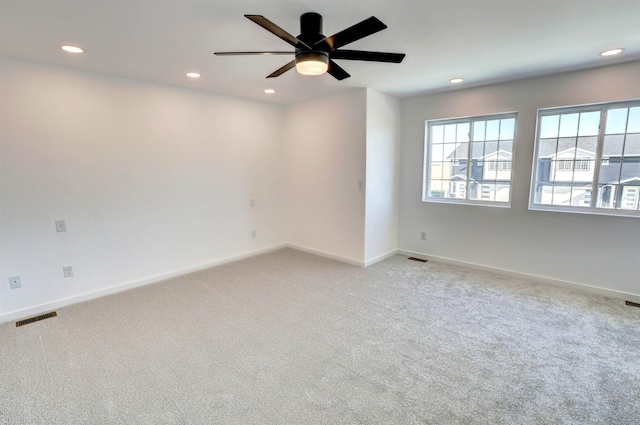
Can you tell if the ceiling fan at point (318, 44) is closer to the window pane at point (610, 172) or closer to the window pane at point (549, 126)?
the window pane at point (549, 126)

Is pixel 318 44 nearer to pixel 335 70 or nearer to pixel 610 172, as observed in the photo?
pixel 335 70

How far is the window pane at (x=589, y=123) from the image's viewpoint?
10.8 ft

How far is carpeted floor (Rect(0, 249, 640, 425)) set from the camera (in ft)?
5.91

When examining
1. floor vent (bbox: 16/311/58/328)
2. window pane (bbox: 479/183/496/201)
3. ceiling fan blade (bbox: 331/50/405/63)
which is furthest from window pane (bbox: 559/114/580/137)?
floor vent (bbox: 16/311/58/328)

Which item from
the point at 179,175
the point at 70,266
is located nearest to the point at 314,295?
the point at 179,175

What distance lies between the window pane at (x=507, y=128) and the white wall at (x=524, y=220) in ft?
0.40

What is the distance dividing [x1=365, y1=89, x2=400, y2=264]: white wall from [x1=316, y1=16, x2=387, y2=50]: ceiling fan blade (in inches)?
84.5

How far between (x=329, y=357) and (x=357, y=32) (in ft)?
7.37

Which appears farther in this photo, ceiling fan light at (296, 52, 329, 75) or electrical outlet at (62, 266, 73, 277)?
electrical outlet at (62, 266, 73, 277)

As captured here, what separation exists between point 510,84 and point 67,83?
494cm

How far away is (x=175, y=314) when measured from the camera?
9.73ft

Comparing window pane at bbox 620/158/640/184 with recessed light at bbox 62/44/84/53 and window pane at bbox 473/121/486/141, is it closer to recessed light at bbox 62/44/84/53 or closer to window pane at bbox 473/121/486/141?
window pane at bbox 473/121/486/141

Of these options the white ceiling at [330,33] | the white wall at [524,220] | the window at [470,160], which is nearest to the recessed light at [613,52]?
the white ceiling at [330,33]

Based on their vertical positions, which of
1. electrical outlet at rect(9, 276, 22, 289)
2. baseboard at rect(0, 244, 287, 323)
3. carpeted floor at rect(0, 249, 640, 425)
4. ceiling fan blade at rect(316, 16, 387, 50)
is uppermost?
ceiling fan blade at rect(316, 16, 387, 50)
